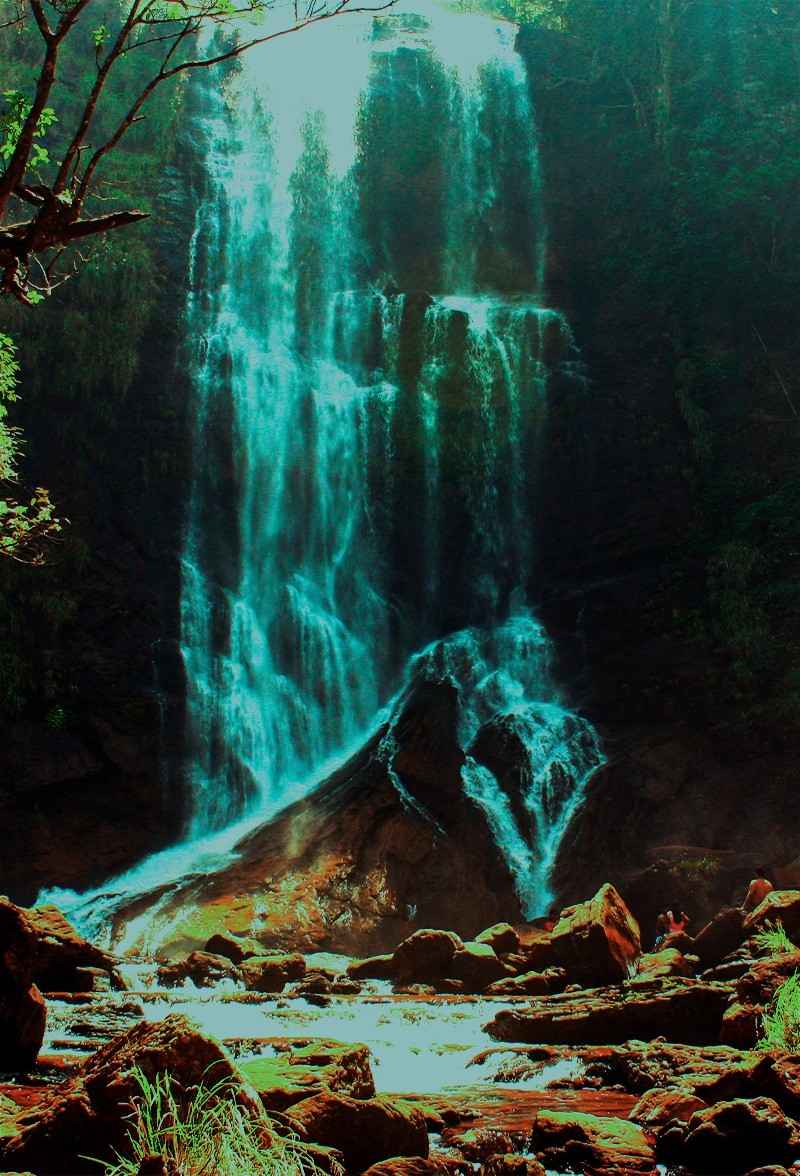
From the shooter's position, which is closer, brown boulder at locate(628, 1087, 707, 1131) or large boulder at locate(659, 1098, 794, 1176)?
large boulder at locate(659, 1098, 794, 1176)

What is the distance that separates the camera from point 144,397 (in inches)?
1089

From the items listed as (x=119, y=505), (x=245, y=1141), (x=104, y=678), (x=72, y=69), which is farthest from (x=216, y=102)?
(x=245, y=1141)

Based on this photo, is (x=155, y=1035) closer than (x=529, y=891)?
Yes

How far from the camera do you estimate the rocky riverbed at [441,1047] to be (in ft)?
17.9

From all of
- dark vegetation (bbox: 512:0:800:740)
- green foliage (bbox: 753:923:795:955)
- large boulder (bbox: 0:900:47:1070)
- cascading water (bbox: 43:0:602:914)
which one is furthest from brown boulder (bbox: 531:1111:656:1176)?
dark vegetation (bbox: 512:0:800:740)

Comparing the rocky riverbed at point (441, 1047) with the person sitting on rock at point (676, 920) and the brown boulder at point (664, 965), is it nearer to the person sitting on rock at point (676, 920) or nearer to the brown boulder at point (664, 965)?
the brown boulder at point (664, 965)

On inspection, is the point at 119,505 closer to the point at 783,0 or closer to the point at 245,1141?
the point at 245,1141

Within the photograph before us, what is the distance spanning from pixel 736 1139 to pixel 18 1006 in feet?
18.6

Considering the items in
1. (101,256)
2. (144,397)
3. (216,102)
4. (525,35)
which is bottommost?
(144,397)

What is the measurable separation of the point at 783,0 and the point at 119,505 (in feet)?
84.2

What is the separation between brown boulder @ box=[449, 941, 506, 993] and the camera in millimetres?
13453

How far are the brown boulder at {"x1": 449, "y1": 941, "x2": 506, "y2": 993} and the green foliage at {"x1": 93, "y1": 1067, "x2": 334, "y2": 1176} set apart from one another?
874 cm

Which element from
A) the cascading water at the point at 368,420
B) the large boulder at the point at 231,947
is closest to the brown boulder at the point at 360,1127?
the large boulder at the point at 231,947

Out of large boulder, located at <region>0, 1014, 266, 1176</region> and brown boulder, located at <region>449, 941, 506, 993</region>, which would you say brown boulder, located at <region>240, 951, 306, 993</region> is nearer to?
brown boulder, located at <region>449, 941, 506, 993</region>
